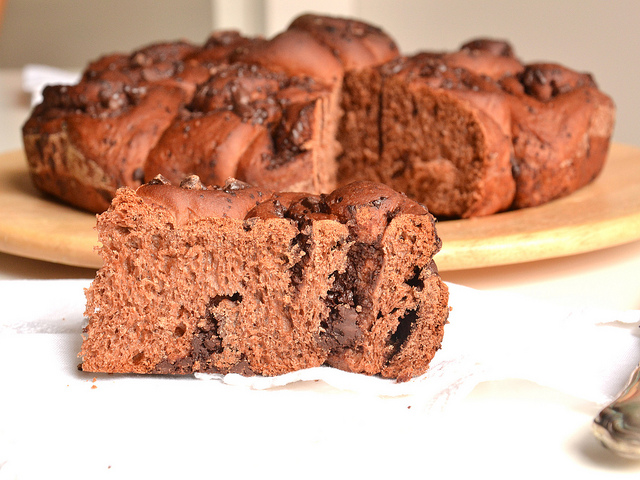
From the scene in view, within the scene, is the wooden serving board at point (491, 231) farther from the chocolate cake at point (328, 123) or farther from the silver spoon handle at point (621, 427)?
the silver spoon handle at point (621, 427)

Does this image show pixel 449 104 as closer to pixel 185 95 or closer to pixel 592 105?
pixel 592 105

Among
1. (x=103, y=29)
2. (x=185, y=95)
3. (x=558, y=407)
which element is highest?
(x=185, y=95)

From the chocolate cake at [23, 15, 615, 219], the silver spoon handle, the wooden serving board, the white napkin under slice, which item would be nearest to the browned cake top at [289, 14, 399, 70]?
the chocolate cake at [23, 15, 615, 219]

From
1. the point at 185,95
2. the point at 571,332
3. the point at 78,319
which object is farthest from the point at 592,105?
the point at 78,319

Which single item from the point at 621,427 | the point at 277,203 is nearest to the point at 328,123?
the point at 277,203

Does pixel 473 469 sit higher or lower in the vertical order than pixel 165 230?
lower

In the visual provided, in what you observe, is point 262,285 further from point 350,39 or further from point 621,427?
point 350,39
